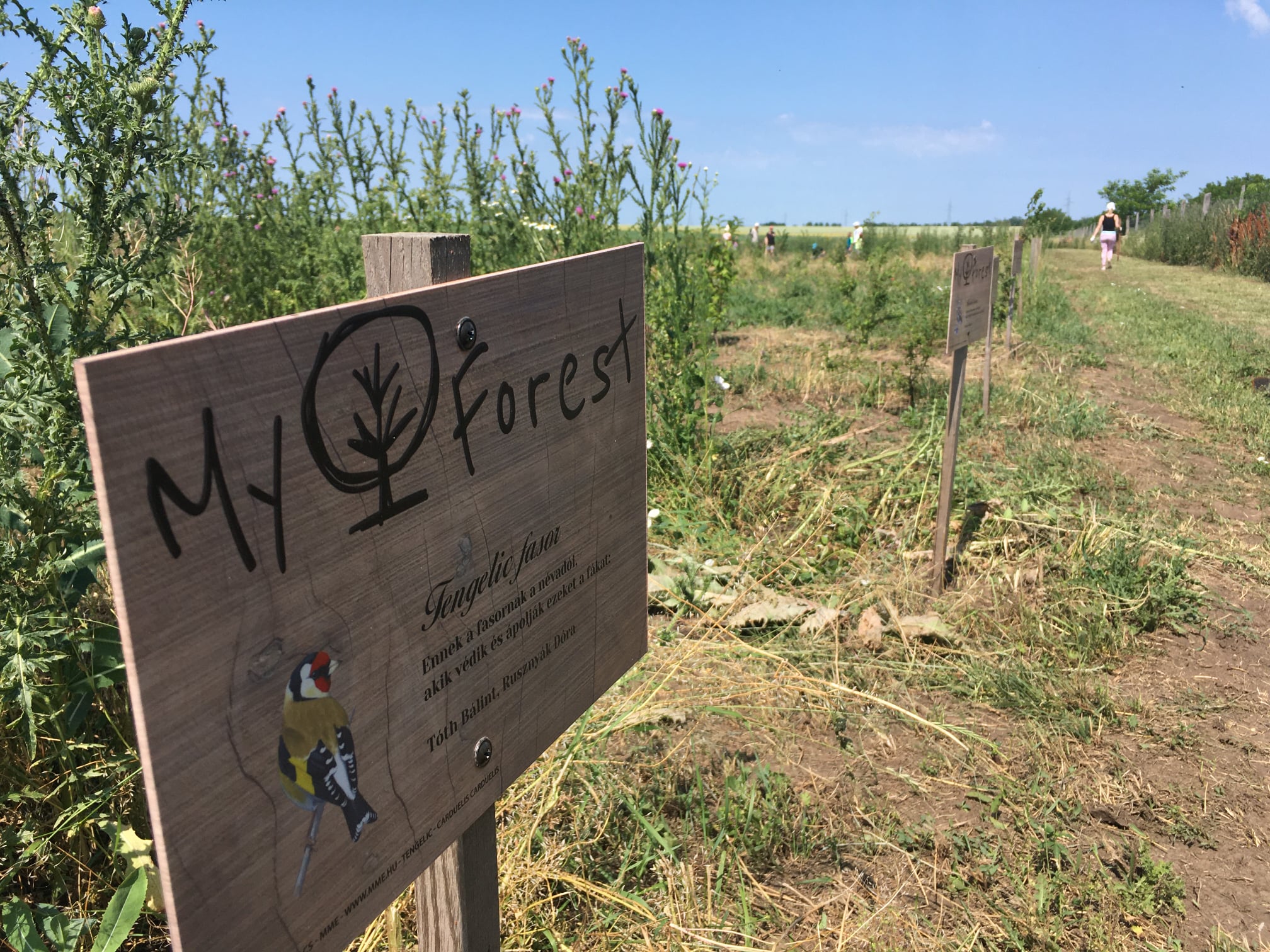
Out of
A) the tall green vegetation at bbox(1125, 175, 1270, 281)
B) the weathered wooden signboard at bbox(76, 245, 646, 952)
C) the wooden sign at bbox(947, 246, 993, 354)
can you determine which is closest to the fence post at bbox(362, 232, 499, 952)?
the weathered wooden signboard at bbox(76, 245, 646, 952)

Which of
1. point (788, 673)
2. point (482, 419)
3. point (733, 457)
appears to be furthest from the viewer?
point (733, 457)

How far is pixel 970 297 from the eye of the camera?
13.2ft

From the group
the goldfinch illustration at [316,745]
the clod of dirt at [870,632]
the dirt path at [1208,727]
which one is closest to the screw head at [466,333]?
the goldfinch illustration at [316,745]

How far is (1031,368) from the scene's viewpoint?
7.97 metres

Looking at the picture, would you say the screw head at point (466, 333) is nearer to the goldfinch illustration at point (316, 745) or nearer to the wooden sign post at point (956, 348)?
the goldfinch illustration at point (316, 745)

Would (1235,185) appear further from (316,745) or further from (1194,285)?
(316,745)

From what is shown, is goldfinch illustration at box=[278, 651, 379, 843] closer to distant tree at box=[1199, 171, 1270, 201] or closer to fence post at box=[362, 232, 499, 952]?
Result: fence post at box=[362, 232, 499, 952]

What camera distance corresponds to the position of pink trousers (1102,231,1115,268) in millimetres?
18266

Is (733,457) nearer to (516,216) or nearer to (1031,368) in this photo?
(516,216)

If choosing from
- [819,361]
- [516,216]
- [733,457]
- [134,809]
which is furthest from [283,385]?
[819,361]

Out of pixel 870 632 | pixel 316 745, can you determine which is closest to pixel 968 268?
pixel 870 632

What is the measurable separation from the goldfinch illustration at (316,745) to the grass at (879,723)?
1.08 metres

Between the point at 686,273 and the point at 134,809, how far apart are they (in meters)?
3.88

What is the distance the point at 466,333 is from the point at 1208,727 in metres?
3.00
